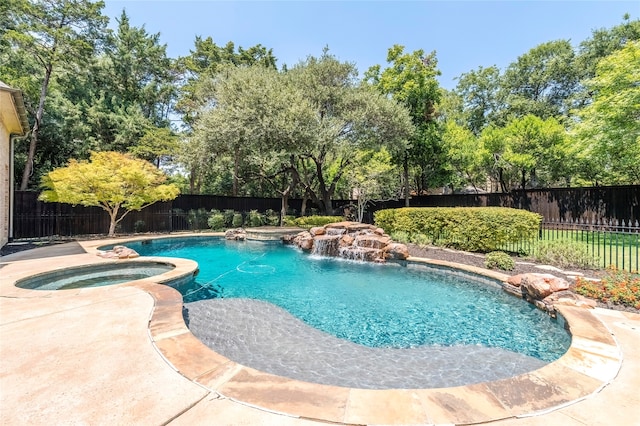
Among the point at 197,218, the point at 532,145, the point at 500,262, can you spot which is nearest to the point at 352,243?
the point at 500,262

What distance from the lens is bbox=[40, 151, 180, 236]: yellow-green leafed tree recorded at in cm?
1105

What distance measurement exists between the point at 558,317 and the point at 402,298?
8.05ft

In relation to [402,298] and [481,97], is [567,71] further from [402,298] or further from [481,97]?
[402,298]

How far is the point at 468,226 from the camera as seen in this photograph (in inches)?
355

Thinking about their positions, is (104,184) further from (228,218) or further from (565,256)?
(565,256)

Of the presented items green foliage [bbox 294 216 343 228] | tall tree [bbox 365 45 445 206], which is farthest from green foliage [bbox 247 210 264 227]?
tall tree [bbox 365 45 445 206]

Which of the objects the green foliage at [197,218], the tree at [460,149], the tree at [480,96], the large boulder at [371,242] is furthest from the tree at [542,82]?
the green foliage at [197,218]

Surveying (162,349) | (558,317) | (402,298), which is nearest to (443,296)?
(402,298)

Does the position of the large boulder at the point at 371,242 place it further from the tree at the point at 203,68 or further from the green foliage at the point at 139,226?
the tree at the point at 203,68

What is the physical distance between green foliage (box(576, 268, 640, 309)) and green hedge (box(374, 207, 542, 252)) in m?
2.99

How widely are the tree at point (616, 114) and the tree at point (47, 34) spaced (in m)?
26.1

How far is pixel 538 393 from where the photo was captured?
221cm

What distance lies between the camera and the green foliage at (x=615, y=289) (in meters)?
4.41

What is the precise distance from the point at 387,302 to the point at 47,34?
21854mm
